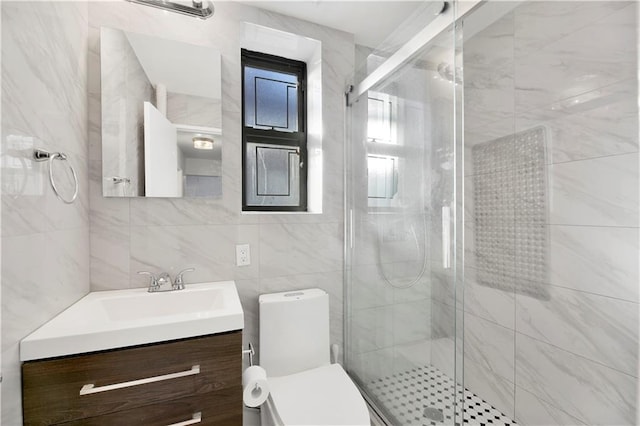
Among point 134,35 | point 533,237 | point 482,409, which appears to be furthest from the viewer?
point 482,409

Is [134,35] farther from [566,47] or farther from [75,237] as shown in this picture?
[566,47]

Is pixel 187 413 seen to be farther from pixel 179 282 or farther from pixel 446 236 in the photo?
pixel 446 236

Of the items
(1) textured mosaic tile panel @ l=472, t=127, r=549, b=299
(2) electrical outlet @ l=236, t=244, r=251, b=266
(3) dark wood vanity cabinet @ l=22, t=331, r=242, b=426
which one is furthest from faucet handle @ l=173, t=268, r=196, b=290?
(1) textured mosaic tile panel @ l=472, t=127, r=549, b=299

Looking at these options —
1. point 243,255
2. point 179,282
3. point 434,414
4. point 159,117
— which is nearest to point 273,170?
point 243,255

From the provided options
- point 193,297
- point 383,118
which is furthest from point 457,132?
point 193,297

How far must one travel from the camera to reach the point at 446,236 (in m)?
1.11

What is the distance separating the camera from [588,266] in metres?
1.35

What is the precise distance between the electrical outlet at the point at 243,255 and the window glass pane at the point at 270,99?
2.62 feet

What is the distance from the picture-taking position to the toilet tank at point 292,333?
1.51 m

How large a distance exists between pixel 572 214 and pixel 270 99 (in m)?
1.82

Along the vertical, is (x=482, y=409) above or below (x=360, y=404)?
below

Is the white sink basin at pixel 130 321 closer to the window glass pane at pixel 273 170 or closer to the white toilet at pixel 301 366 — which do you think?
the white toilet at pixel 301 366

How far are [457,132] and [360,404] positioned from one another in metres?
1.14

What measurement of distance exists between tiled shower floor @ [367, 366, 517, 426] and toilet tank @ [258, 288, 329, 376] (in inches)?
14.7
